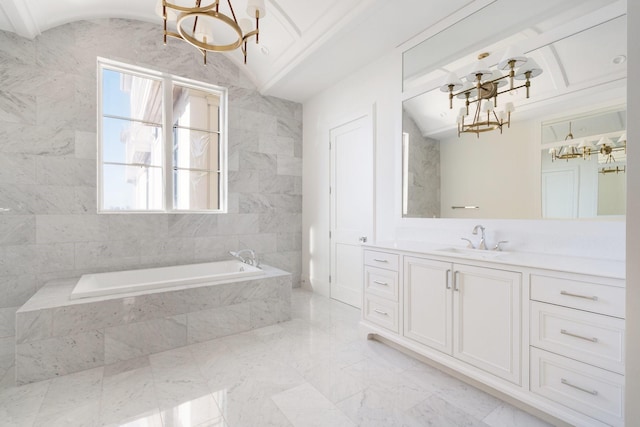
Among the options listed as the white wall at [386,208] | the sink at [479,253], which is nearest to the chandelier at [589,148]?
the white wall at [386,208]

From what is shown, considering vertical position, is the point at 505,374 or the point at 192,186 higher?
the point at 192,186

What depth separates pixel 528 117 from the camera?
212 centimetres

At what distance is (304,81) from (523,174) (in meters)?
2.72

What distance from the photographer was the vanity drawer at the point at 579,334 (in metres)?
1.36

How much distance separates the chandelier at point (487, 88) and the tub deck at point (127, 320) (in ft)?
7.75

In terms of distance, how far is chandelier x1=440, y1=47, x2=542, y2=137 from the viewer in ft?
6.96

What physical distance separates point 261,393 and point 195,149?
3.08m

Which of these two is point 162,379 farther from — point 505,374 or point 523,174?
point 523,174

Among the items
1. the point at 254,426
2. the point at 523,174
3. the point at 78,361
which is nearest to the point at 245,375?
the point at 254,426

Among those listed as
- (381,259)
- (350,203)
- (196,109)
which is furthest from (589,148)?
(196,109)

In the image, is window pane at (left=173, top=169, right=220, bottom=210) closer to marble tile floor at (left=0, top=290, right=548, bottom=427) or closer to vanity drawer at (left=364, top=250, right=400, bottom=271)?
marble tile floor at (left=0, top=290, right=548, bottom=427)

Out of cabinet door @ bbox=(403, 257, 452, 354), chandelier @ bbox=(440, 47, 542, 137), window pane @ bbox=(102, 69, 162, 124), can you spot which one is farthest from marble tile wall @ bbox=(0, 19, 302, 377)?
Answer: chandelier @ bbox=(440, 47, 542, 137)

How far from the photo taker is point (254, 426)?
159 cm

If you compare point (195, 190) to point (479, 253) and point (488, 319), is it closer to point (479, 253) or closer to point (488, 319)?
point (479, 253)
